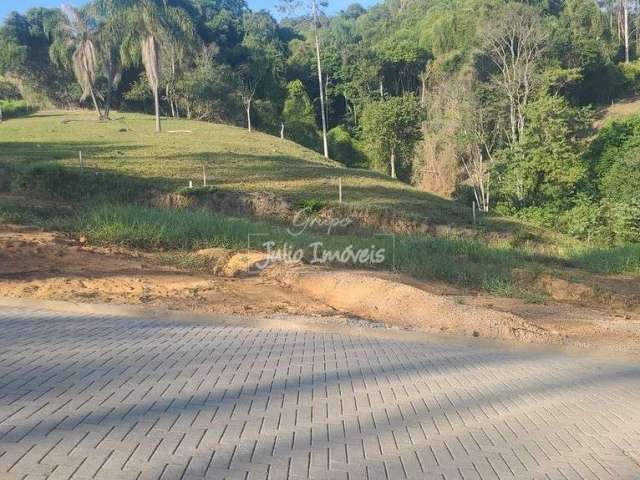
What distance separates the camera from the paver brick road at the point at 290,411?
345 centimetres

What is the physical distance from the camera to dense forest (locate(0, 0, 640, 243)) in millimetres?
34844

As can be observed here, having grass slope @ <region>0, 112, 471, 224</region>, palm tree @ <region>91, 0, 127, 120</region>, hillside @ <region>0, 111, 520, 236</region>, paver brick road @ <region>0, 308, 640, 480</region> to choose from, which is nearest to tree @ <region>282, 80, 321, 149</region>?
grass slope @ <region>0, 112, 471, 224</region>

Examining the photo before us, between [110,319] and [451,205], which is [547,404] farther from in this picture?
[451,205]

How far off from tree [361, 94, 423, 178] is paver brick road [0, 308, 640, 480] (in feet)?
138

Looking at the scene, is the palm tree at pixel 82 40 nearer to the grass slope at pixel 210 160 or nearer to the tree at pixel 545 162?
the grass slope at pixel 210 160

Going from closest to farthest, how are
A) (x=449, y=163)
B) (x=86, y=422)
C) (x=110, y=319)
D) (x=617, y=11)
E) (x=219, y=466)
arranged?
(x=219, y=466) < (x=86, y=422) < (x=110, y=319) < (x=449, y=163) < (x=617, y=11)

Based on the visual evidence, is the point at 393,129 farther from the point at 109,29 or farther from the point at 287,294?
the point at 287,294

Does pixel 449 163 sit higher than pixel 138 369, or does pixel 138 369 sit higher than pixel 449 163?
pixel 449 163

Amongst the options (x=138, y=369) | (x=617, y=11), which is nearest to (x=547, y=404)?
(x=138, y=369)

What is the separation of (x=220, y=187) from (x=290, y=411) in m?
20.7

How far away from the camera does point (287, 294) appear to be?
11.4 metres

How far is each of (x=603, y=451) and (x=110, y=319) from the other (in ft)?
19.8

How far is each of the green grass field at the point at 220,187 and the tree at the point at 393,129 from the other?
7.62 meters

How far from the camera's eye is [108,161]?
2808 centimetres
